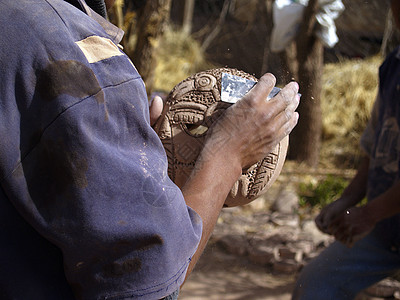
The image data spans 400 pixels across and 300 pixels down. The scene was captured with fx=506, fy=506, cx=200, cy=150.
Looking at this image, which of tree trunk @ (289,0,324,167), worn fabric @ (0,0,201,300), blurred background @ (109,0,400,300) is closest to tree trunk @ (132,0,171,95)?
blurred background @ (109,0,400,300)

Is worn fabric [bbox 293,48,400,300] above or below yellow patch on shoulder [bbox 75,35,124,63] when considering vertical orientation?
below

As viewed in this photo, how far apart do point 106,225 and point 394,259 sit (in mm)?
2312

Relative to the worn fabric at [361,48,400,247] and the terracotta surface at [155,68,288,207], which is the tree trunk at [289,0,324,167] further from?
the terracotta surface at [155,68,288,207]

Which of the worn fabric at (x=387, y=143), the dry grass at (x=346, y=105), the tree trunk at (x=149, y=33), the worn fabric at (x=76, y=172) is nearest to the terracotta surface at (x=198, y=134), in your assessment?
the worn fabric at (x=76, y=172)

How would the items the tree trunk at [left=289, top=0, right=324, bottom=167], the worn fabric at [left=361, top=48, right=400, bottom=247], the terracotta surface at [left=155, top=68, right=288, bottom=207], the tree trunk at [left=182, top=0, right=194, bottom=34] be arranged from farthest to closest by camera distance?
the tree trunk at [left=182, top=0, right=194, bottom=34] < the tree trunk at [left=289, top=0, right=324, bottom=167] < the worn fabric at [left=361, top=48, right=400, bottom=247] < the terracotta surface at [left=155, top=68, right=288, bottom=207]

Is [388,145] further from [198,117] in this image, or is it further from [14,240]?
[14,240]

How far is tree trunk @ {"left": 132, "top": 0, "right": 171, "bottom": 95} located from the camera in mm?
3518

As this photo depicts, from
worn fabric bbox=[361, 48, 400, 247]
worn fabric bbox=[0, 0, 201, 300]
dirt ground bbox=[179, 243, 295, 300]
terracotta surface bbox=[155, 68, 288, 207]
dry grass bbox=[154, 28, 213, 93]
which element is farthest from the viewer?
dry grass bbox=[154, 28, 213, 93]

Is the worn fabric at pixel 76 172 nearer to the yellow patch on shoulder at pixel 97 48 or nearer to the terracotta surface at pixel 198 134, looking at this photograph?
the yellow patch on shoulder at pixel 97 48

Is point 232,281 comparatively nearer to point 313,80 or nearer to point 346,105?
point 313,80

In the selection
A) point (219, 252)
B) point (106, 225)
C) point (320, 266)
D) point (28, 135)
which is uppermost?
point (28, 135)

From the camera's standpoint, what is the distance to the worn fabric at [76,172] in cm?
102

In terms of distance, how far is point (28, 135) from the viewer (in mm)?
1028

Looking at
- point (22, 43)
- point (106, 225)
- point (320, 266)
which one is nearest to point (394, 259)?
point (320, 266)
